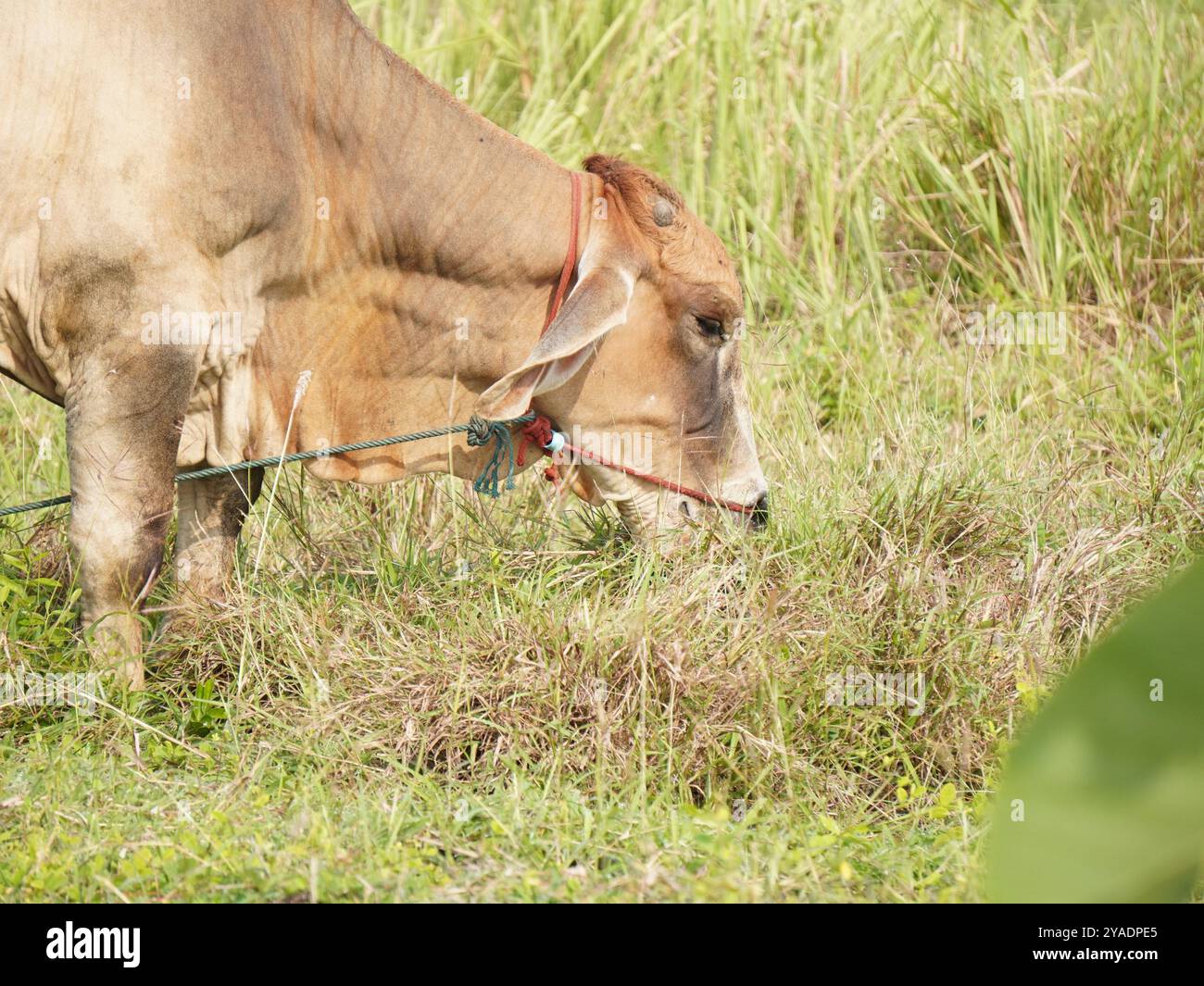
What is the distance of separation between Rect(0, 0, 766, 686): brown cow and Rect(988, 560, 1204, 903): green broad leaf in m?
2.43

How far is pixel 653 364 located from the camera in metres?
3.76

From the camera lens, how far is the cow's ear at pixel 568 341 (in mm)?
3447

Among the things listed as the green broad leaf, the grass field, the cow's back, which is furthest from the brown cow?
the green broad leaf

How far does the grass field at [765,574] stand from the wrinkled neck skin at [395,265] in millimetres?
174

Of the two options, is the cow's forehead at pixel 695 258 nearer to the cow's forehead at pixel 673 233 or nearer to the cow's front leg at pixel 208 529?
the cow's forehead at pixel 673 233

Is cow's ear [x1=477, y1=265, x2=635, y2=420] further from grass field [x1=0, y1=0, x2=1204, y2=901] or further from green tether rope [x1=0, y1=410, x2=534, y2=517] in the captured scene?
grass field [x1=0, y1=0, x2=1204, y2=901]

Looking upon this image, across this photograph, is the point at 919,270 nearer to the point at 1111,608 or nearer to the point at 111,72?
the point at 1111,608

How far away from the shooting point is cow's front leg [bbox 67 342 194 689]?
320 cm

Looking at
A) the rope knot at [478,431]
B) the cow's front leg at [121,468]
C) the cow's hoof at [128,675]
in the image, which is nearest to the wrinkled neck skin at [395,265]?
the rope knot at [478,431]

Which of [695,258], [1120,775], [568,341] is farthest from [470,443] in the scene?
[1120,775]

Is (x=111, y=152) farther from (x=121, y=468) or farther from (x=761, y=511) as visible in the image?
(x=761, y=511)

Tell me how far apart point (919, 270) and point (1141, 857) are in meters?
5.10

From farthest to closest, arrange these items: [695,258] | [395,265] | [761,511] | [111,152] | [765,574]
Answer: [761,511]
[765,574]
[695,258]
[395,265]
[111,152]

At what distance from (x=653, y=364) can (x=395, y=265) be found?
74 cm
